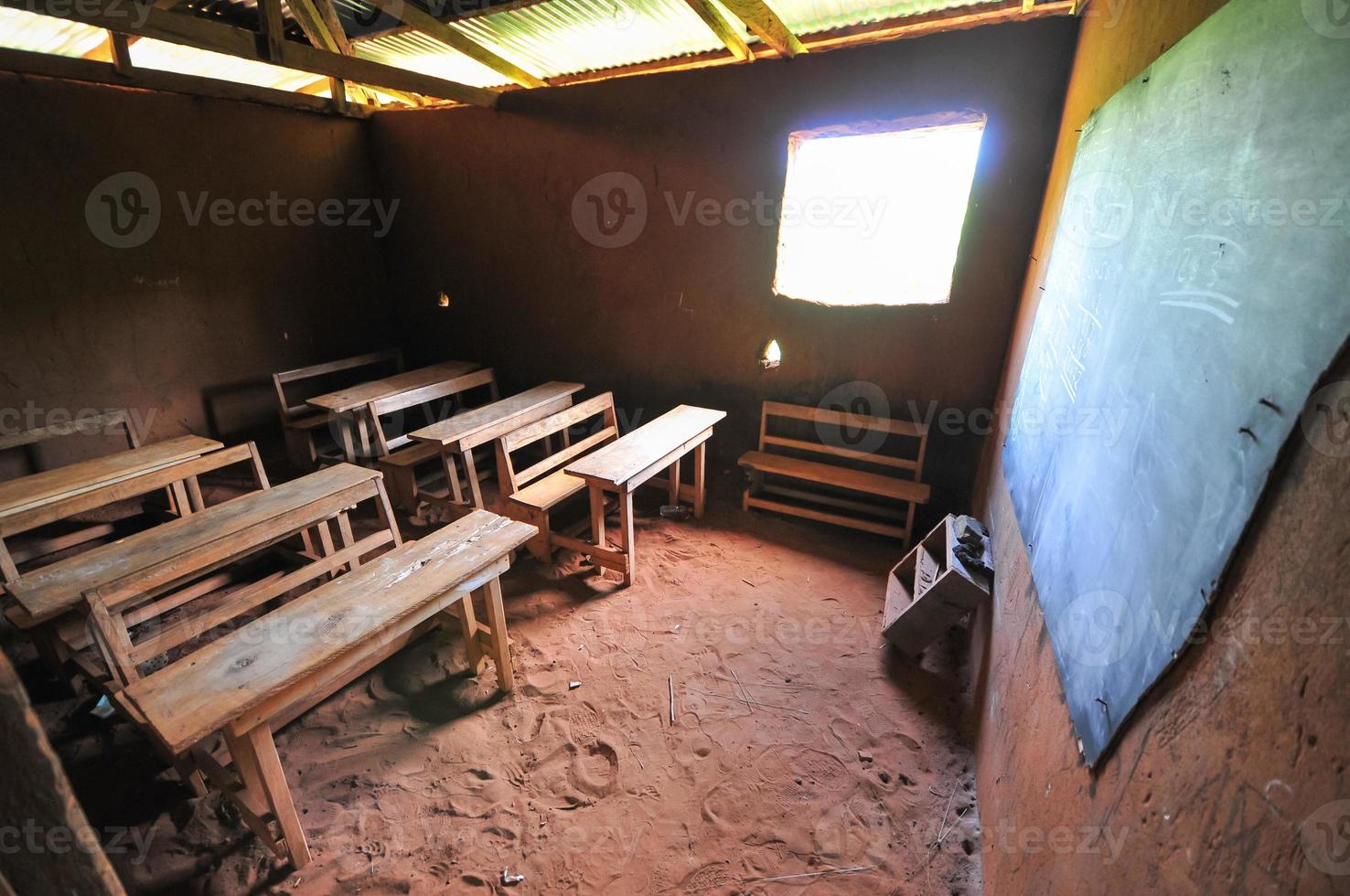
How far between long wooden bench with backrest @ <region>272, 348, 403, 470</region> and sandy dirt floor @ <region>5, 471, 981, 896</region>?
2409 millimetres

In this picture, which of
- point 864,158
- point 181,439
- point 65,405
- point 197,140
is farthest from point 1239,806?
point 197,140

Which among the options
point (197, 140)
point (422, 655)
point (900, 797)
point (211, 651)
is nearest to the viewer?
point (211, 651)

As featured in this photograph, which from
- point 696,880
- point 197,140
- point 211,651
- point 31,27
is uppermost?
point 31,27

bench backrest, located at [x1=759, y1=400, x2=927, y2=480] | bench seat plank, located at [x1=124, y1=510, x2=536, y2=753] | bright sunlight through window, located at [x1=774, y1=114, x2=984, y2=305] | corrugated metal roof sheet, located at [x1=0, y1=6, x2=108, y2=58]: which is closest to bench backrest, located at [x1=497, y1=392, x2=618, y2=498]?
bench seat plank, located at [x1=124, y1=510, x2=536, y2=753]

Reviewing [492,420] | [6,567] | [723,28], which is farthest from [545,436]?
[723,28]

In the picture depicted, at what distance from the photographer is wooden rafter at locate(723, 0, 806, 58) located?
3.32 meters

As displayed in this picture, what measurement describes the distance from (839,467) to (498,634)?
308 centimetres

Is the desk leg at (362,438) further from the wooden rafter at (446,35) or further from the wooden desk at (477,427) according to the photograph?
the wooden rafter at (446,35)

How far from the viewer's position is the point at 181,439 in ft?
13.6

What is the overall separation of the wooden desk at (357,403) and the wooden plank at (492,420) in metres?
0.82

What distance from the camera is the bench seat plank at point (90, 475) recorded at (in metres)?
3.23

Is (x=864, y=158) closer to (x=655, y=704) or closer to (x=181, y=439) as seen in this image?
(x=655, y=704)

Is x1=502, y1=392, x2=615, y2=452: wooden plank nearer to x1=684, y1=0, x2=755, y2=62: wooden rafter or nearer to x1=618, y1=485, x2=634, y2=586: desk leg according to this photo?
x1=618, y1=485, x2=634, y2=586: desk leg

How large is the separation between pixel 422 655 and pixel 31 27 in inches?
221
